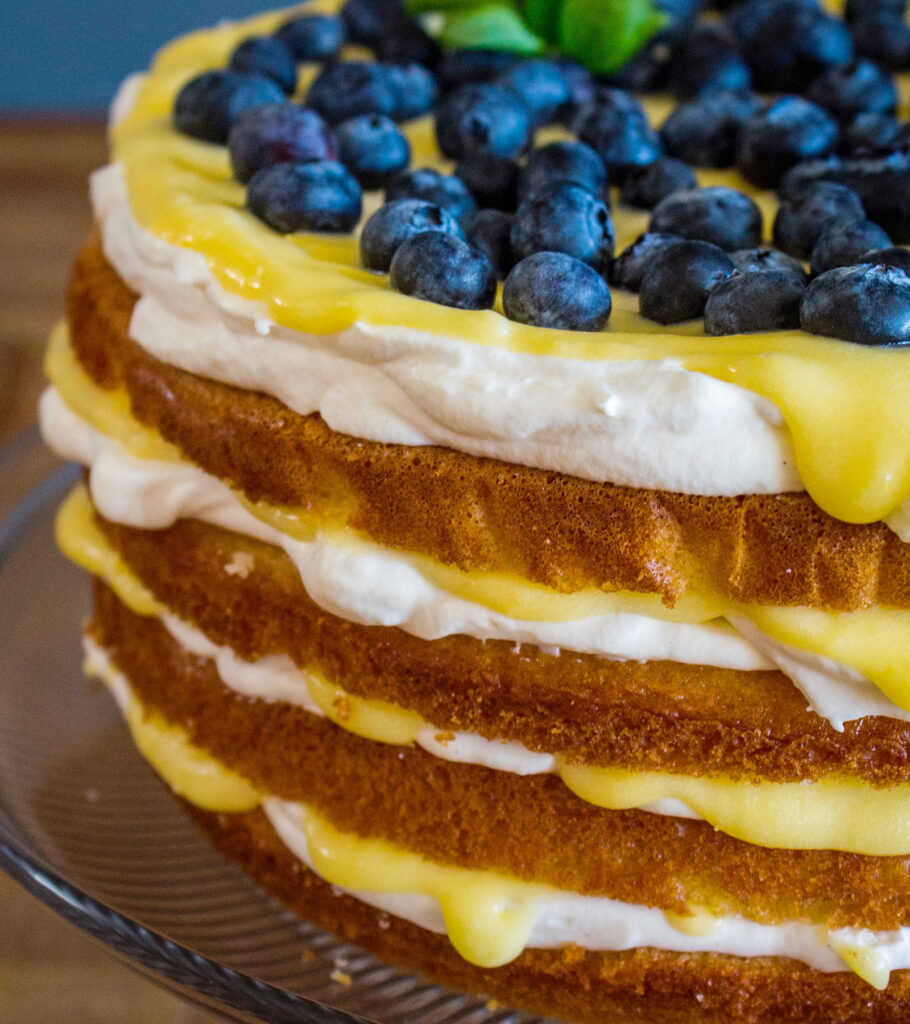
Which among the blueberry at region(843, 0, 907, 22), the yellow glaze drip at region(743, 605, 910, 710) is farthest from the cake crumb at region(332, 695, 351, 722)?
the blueberry at region(843, 0, 907, 22)

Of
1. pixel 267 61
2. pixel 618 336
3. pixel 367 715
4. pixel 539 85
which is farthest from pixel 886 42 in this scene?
pixel 367 715

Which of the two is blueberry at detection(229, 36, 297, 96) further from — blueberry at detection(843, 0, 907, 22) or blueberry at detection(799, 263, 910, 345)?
blueberry at detection(799, 263, 910, 345)

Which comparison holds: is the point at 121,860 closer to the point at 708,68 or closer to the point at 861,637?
the point at 861,637

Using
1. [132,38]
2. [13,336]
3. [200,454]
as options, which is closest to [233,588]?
[200,454]

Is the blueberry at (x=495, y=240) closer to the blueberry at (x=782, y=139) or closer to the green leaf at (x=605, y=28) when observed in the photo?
the blueberry at (x=782, y=139)

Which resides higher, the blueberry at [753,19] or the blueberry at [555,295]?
the blueberry at [555,295]

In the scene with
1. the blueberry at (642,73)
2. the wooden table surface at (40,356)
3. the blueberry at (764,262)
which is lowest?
the wooden table surface at (40,356)

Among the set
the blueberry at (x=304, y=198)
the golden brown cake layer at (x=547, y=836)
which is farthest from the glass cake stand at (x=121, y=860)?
the blueberry at (x=304, y=198)
